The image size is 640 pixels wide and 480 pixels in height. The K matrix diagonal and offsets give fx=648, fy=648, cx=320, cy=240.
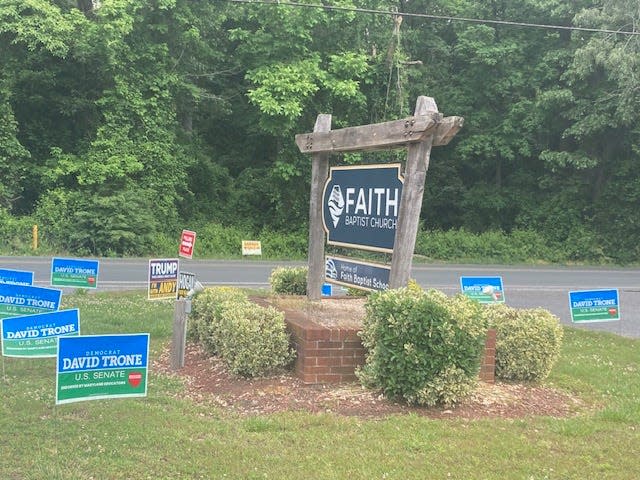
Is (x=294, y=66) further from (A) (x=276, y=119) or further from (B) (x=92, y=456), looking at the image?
(B) (x=92, y=456)

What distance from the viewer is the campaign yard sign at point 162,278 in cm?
910

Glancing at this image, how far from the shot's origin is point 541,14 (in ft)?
95.0

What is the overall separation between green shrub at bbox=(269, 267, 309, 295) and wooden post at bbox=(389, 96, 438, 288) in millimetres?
2888

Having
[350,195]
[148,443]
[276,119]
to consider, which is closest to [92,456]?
[148,443]

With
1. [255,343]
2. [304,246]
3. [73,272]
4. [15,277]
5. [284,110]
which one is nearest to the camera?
[255,343]

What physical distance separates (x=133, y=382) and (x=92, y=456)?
87cm

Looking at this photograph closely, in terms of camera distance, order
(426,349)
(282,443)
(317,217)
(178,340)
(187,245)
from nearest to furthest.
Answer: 1. (282,443)
2. (426,349)
3. (178,340)
4. (317,217)
5. (187,245)

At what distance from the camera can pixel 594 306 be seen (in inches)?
349

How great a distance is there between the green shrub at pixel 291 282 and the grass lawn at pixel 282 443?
3.42 meters

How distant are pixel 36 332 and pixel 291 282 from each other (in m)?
4.04

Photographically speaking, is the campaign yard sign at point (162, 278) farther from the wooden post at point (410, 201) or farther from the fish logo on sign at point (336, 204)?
the wooden post at point (410, 201)

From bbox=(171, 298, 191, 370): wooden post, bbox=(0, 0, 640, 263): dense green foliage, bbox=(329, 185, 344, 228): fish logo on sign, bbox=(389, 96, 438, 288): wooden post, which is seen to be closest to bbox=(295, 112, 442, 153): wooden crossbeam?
bbox=(389, 96, 438, 288): wooden post

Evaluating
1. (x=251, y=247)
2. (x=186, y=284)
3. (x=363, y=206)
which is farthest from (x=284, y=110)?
(x=363, y=206)

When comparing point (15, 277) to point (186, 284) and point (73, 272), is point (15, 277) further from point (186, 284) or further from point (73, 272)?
point (73, 272)
